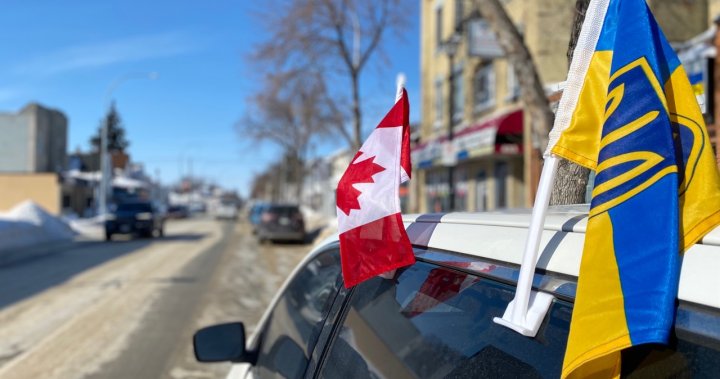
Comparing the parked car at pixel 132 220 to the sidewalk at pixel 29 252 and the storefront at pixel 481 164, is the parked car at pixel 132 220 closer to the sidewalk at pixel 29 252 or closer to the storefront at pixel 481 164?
the sidewalk at pixel 29 252

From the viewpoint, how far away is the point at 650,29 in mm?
1223

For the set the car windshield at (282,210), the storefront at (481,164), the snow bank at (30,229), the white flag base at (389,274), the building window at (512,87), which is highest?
the building window at (512,87)

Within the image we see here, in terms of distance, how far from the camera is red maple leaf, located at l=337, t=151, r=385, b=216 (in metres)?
1.83

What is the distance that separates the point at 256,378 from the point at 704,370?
2.13 metres

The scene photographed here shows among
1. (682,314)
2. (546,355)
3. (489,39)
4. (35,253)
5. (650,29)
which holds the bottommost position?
(35,253)

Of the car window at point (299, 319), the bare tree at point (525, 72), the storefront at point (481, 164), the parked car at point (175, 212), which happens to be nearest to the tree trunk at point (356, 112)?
the storefront at point (481, 164)

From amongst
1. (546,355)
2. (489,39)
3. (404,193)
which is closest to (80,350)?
(546,355)

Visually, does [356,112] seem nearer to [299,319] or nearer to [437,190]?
[437,190]

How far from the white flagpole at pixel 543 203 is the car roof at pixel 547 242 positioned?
0.26 feet

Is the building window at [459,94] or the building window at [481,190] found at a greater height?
the building window at [459,94]

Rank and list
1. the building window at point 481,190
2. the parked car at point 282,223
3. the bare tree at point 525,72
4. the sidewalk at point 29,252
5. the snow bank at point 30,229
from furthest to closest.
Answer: the parked car at point 282,223
the snow bank at point 30,229
the building window at point 481,190
the sidewalk at point 29,252
the bare tree at point 525,72

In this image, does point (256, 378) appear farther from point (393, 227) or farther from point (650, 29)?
point (650, 29)

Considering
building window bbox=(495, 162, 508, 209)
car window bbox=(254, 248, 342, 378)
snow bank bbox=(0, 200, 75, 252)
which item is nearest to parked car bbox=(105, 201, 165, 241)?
snow bank bbox=(0, 200, 75, 252)

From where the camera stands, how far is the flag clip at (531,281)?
1.20 meters
